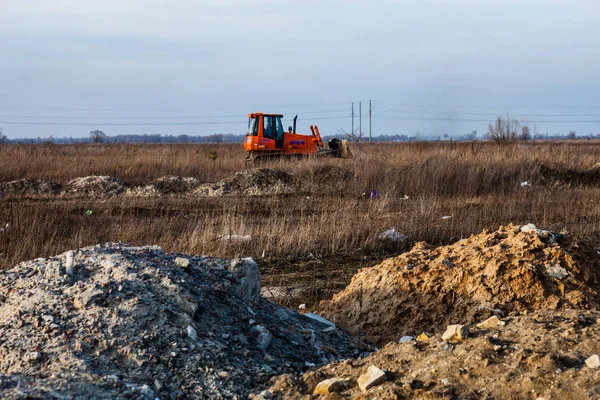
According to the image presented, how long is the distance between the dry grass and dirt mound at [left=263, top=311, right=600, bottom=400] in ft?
15.6

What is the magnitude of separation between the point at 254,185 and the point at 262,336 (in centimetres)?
1263

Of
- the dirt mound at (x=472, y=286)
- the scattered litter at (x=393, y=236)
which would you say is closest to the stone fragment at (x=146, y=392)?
the dirt mound at (x=472, y=286)

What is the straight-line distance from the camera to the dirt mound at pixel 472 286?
5.53 metres

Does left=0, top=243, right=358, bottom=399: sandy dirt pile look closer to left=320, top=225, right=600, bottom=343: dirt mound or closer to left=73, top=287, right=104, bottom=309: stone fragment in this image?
left=73, top=287, right=104, bottom=309: stone fragment

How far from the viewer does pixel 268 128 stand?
22344mm

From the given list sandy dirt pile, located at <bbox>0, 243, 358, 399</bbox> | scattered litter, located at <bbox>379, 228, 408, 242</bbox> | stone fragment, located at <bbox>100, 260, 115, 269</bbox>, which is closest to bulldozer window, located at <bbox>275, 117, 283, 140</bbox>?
scattered litter, located at <bbox>379, 228, 408, 242</bbox>

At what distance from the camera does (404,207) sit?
42.1ft

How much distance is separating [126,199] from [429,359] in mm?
12448

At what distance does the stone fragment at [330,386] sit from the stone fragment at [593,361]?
130 centimetres

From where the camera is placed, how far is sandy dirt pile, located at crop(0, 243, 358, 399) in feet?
12.6

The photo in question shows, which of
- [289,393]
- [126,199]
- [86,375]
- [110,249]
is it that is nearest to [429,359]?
[289,393]

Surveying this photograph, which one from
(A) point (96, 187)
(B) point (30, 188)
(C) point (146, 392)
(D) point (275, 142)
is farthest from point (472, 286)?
(D) point (275, 142)

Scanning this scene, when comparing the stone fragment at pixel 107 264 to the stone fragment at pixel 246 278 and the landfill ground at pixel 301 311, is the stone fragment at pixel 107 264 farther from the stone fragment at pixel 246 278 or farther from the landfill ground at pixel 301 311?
the stone fragment at pixel 246 278

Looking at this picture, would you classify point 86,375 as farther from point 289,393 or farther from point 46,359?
point 289,393
